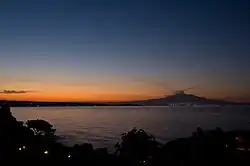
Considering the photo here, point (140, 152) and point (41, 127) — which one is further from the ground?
point (41, 127)

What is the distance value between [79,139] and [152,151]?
5776 cm

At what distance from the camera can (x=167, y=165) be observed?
33781 mm

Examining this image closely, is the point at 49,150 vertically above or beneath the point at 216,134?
beneath

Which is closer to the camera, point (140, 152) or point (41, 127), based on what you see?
point (140, 152)

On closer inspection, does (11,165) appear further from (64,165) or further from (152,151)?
(152,151)

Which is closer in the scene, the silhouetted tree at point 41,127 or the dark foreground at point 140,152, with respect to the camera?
the dark foreground at point 140,152

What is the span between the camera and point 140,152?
38.8 meters

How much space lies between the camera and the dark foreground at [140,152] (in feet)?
111

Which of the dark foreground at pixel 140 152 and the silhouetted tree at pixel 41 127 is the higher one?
the silhouetted tree at pixel 41 127

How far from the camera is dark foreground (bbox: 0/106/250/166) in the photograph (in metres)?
33.7

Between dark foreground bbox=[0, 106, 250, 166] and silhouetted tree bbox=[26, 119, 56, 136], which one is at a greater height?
silhouetted tree bbox=[26, 119, 56, 136]

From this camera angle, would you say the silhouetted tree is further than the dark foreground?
Yes

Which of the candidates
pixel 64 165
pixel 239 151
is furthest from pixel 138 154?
pixel 239 151

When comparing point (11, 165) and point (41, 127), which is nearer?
point (11, 165)
